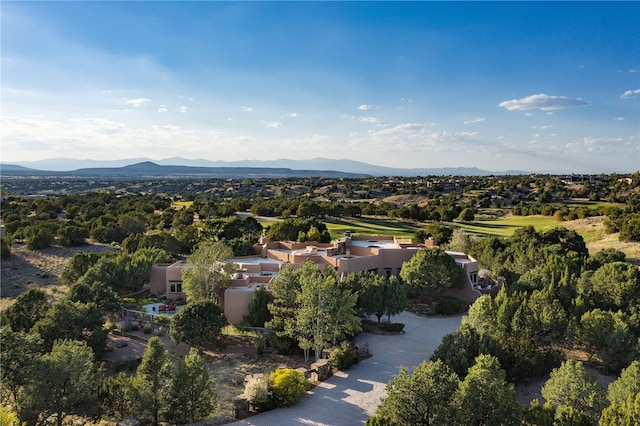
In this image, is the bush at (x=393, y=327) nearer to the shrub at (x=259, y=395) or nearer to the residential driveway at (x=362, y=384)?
the residential driveway at (x=362, y=384)

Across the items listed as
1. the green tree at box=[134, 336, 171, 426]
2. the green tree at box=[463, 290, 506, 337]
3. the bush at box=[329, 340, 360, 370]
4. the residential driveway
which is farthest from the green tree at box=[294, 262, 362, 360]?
the green tree at box=[134, 336, 171, 426]

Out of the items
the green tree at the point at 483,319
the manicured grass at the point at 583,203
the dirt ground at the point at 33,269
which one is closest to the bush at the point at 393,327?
the green tree at the point at 483,319

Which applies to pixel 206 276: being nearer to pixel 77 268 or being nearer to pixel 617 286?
pixel 77 268

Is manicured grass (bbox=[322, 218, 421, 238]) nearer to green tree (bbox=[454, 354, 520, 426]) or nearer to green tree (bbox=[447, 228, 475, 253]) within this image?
green tree (bbox=[447, 228, 475, 253])


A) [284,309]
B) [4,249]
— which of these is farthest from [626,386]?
[4,249]

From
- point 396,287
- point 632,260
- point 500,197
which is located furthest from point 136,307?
point 500,197

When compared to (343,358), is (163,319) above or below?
below
